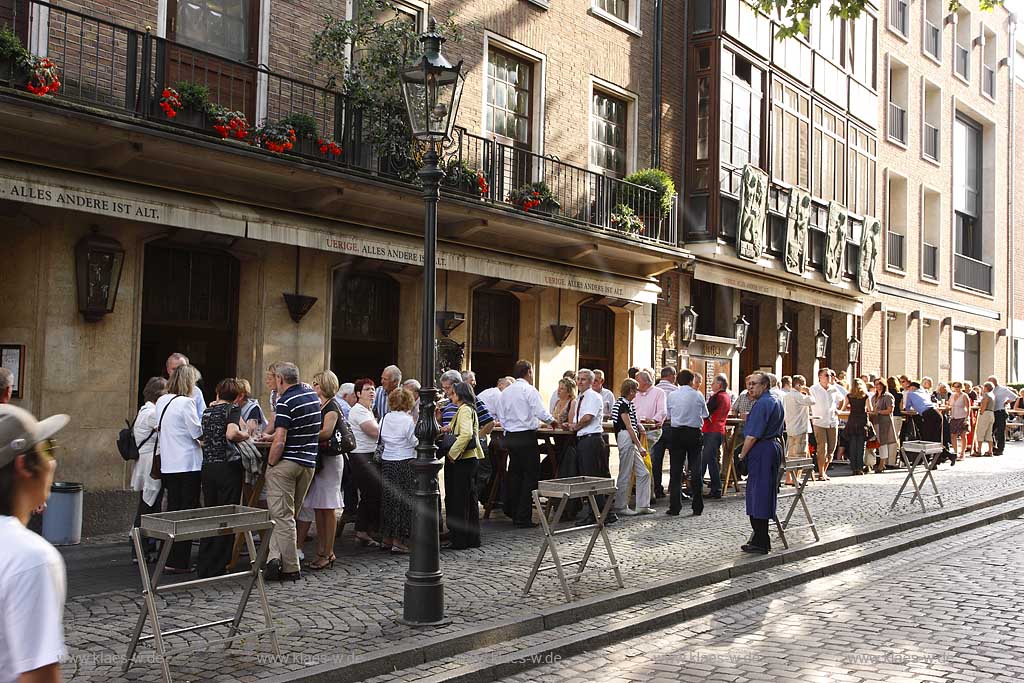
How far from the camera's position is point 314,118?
13.1m

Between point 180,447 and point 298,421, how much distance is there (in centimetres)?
103

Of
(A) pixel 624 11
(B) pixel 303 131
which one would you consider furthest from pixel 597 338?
(B) pixel 303 131

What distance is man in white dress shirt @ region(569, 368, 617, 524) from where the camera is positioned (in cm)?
1172

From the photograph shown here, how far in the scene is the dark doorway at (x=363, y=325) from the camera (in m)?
14.4

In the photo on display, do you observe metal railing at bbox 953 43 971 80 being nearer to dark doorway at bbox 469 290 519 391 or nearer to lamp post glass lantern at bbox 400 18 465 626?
Result: dark doorway at bbox 469 290 519 391

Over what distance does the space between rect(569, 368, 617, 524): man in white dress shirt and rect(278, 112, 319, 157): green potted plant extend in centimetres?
451

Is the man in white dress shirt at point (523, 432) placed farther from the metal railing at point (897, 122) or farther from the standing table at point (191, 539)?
the metal railing at point (897, 122)

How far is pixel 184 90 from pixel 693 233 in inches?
441

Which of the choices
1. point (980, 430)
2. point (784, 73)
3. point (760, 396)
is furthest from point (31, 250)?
point (980, 430)

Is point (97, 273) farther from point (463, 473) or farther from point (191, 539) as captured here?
point (191, 539)

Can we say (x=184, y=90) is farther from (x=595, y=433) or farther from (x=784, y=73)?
(x=784, y=73)

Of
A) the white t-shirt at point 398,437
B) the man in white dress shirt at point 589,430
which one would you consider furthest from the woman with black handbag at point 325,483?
the man in white dress shirt at point 589,430

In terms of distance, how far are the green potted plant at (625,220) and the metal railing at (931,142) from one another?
1811 centimetres

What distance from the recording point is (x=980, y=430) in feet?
83.4
